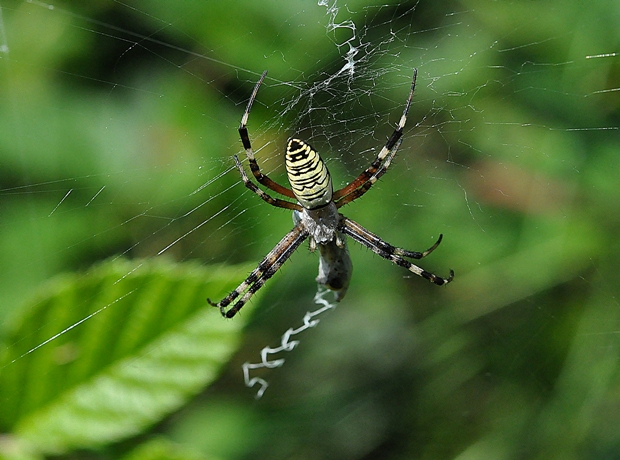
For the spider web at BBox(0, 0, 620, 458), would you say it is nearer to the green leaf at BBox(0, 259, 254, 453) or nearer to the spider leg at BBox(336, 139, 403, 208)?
the spider leg at BBox(336, 139, 403, 208)

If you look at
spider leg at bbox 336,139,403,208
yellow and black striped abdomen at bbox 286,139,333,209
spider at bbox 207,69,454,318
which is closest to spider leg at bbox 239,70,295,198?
spider at bbox 207,69,454,318

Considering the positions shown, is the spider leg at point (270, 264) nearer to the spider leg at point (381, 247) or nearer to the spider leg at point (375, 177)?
the spider leg at point (381, 247)

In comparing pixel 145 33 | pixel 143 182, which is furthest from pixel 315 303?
pixel 145 33

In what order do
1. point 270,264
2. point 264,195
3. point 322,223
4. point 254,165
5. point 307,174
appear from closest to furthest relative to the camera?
1. point 307,174
2. point 254,165
3. point 264,195
4. point 322,223
5. point 270,264

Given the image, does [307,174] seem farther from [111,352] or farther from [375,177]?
[111,352]

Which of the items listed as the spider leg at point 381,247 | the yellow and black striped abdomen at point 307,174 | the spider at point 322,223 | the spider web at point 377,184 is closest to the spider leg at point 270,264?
the spider at point 322,223

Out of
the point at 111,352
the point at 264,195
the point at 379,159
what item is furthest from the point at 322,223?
the point at 111,352
